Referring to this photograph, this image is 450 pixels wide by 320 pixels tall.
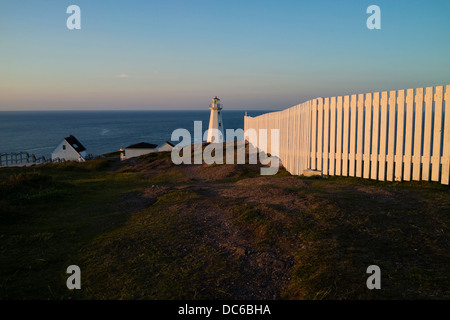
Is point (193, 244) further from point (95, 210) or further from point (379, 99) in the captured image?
point (379, 99)

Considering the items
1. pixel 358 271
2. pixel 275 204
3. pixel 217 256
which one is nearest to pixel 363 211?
pixel 275 204

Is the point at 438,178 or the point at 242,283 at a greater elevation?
the point at 438,178

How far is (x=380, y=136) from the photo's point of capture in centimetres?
→ 880

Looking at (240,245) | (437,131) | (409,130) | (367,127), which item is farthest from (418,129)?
(240,245)

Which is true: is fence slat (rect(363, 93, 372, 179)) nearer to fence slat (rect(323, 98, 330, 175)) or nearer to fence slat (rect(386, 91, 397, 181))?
fence slat (rect(386, 91, 397, 181))

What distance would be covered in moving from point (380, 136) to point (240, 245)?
5984 mm

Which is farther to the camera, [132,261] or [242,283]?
[132,261]

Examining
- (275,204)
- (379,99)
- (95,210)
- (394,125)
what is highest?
(379,99)

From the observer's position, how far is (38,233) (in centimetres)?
622

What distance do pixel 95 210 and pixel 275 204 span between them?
4.78 m

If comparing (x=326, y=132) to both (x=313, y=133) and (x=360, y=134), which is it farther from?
(x=360, y=134)

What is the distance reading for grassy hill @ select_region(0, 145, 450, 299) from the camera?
3742 millimetres

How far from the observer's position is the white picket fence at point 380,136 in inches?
310
